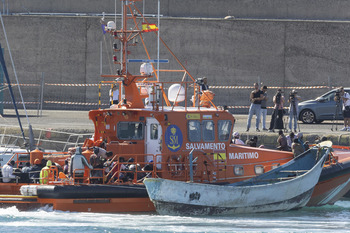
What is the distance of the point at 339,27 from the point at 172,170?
18189mm

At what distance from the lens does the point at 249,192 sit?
17.1m

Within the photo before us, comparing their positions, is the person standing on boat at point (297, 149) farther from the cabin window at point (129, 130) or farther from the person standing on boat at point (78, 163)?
the person standing on boat at point (78, 163)

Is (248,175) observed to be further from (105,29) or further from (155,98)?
(105,29)

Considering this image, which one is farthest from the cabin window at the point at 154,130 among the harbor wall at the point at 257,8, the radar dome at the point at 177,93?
the harbor wall at the point at 257,8

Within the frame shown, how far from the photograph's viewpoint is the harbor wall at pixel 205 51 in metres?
32.9

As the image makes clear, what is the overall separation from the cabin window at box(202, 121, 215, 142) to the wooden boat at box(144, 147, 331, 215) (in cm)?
119

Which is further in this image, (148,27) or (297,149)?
(297,149)

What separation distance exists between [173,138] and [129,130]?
3.48 ft

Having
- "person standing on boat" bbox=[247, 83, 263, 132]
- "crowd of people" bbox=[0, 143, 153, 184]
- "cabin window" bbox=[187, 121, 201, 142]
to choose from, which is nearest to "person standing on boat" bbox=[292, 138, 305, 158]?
"cabin window" bbox=[187, 121, 201, 142]

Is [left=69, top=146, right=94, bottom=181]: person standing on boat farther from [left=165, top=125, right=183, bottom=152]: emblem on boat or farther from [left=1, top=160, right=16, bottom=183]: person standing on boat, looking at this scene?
[left=165, top=125, right=183, bottom=152]: emblem on boat

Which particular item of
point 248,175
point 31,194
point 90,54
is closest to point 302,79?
point 90,54

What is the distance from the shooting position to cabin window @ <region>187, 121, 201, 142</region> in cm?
1762

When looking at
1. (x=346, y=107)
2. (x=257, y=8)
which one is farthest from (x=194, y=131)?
(x=257, y=8)

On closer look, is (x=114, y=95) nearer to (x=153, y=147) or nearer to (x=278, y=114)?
(x=153, y=147)
